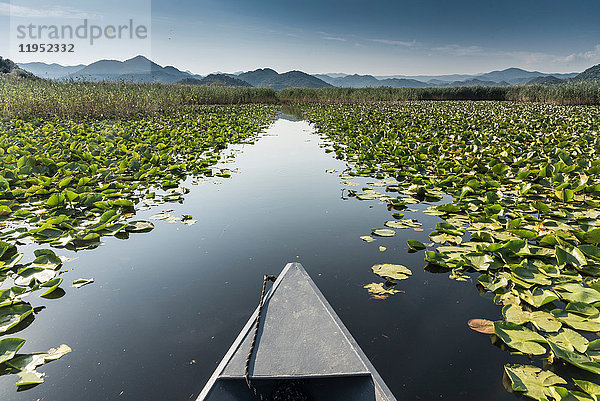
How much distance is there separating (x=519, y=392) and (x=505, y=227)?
184 cm

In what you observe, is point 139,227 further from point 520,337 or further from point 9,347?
point 520,337

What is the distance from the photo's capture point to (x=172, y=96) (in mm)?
15828

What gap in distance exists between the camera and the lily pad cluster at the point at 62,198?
1946 mm

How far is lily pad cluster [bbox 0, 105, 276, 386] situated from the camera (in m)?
1.95

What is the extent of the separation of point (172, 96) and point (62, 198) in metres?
14.0

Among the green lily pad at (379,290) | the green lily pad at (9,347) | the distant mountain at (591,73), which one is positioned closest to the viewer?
the green lily pad at (9,347)

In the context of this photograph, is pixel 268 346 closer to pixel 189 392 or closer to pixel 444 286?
pixel 189 392

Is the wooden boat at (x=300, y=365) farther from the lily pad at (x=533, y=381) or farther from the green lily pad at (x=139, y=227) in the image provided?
the green lily pad at (x=139, y=227)

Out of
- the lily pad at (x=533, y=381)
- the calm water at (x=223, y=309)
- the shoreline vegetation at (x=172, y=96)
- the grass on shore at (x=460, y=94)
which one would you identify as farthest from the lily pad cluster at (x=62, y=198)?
the grass on shore at (x=460, y=94)

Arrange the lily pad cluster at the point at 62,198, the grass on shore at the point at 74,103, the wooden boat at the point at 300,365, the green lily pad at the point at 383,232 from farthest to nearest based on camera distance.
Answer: the grass on shore at the point at 74,103, the green lily pad at the point at 383,232, the lily pad cluster at the point at 62,198, the wooden boat at the point at 300,365

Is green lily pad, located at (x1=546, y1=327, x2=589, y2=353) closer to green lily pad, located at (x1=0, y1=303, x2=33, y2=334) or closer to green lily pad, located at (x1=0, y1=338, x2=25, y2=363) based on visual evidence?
green lily pad, located at (x1=0, y1=338, x2=25, y2=363)

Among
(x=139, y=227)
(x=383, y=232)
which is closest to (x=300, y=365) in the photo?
(x=383, y=232)

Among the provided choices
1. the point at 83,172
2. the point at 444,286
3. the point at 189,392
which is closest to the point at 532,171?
the point at 444,286

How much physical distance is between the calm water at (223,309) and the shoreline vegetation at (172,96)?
32.3 feet
